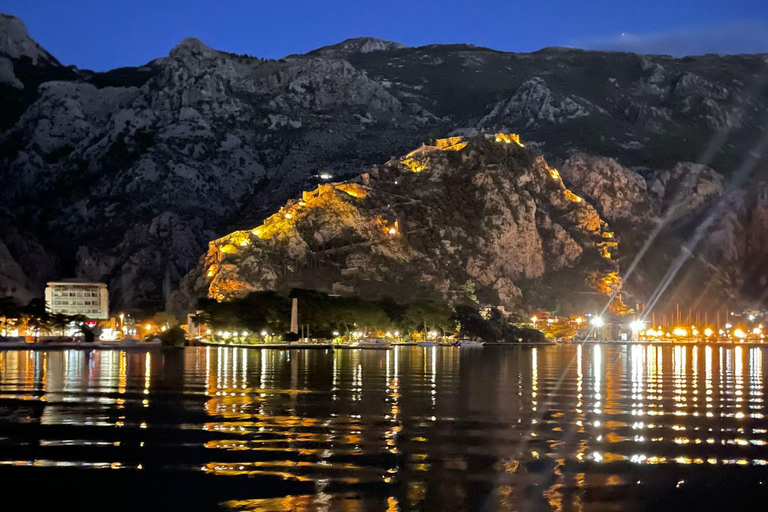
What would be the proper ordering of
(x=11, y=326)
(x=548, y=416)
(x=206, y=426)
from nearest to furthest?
(x=206, y=426) → (x=548, y=416) → (x=11, y=326)

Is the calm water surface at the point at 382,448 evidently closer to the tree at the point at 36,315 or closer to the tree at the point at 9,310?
the tree at the point at 36,315

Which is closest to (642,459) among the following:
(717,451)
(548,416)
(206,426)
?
(717,451)

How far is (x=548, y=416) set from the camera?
123 feet

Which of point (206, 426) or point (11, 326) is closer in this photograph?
point (206, 426)

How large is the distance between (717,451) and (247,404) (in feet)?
67.6

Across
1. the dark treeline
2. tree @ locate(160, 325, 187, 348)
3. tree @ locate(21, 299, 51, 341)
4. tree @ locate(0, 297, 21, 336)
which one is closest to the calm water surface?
tree @ locate(160, 325, 187, 348)

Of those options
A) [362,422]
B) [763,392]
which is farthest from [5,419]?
[763,392]

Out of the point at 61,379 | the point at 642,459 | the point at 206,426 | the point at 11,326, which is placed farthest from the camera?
the point at 11,326

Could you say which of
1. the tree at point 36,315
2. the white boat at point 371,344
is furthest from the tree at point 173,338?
the white boat at point 371,344

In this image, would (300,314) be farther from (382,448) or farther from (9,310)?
(382,448)

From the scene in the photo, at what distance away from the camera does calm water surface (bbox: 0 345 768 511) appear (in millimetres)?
21219

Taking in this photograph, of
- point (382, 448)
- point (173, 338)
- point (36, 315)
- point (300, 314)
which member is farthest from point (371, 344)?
point (382, 448)

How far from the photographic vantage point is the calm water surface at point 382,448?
21.2 m

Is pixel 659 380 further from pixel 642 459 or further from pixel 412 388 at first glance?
pixel 642 459
